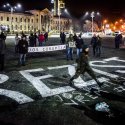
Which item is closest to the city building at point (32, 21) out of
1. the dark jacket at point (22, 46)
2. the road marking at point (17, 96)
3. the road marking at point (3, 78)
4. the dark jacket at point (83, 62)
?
the dark jacket at point (22, 46)

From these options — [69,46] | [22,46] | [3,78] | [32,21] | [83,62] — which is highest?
[32,21]

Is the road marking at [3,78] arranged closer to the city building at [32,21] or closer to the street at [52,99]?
the street at [52,99]

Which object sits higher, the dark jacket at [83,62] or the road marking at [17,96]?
the dark jacket at [83,62]

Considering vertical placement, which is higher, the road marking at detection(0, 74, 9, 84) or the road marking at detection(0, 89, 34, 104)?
the road marking at detection(0, 74, 9, 84)

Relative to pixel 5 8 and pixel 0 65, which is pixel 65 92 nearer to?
pixel 0 65

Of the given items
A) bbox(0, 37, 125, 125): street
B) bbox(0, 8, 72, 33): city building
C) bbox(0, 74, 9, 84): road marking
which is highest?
bbox(0, 8, 72, 33): city building

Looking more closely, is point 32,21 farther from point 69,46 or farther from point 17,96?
point 17,96

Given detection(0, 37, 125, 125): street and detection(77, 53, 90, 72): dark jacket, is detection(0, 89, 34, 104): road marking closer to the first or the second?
detection(0, 37, 125, 125): street

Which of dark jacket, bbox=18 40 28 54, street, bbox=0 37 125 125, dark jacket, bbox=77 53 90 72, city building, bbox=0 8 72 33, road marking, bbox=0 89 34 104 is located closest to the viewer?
street, bbox=0 37 125 125

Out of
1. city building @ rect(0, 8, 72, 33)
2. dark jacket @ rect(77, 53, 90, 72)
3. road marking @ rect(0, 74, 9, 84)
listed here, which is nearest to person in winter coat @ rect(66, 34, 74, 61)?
road marking @ rect(0, 74, 9, 84)

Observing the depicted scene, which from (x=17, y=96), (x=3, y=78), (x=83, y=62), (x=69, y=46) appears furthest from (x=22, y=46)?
(x=17, y=96)

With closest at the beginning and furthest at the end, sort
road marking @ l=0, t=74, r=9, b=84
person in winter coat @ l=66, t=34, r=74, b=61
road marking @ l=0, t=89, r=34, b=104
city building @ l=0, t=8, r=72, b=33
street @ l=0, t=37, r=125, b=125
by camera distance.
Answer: street @ l=0, t=37, r=125, b=125, road marking @ l=0, t=89, r=34, b=104, road marking @ l=0, t=74, r=9, b=84, person in winter coat @ l=66, t=34, r=74, b=61, city building @ l=0, t=8, r=72, b=33

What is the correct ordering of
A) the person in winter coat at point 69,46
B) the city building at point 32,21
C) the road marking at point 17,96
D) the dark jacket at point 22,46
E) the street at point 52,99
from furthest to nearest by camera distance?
the city building at point 32,21
the person in winter coat at point 69,46
the dark jacket at point 22,46
the road marking at point 17,96
the street at point 52,99

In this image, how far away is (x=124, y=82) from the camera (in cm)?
1182
